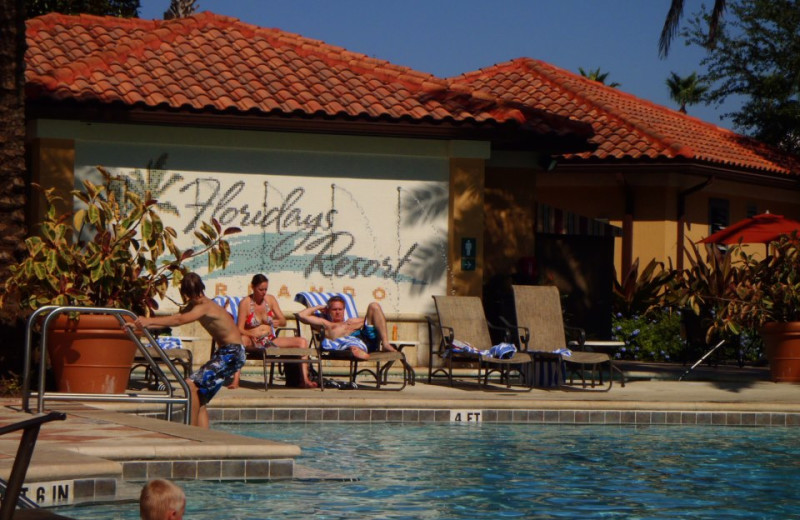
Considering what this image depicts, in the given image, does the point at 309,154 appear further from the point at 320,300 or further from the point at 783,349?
the point at 783,349

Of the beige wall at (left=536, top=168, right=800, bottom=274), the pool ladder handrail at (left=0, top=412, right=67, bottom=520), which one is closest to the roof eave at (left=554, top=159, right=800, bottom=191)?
the beige wall at (left=536, top=168, right=800, bottom=274)

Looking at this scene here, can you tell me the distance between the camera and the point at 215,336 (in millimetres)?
10594

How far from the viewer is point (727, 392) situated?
14.9 metres

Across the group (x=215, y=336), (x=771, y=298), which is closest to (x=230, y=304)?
(x=215, y=336)

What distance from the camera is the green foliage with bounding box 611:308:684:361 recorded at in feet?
72.9

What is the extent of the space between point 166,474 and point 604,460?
3.94 meters

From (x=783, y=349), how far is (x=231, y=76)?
9061 millimetres

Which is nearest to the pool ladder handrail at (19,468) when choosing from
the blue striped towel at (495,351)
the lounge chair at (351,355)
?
the lounge chair at (351,355)

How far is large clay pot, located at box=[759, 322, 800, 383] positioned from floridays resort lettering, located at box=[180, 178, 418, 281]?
17.8 feet

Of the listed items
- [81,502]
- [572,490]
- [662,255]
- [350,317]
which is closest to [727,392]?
[350,317]

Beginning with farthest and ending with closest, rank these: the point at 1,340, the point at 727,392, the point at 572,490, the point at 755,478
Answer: the point at 727,392, the point at 1,340, the point at 755,478, the point at 572,490

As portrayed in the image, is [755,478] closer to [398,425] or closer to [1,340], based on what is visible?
[398,425]

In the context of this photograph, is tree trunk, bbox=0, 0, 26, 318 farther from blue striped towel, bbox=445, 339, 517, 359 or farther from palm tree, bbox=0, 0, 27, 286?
blue striped towel, bbox=445, 339, 517, 359

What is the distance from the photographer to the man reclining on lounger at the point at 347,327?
14602 mm
